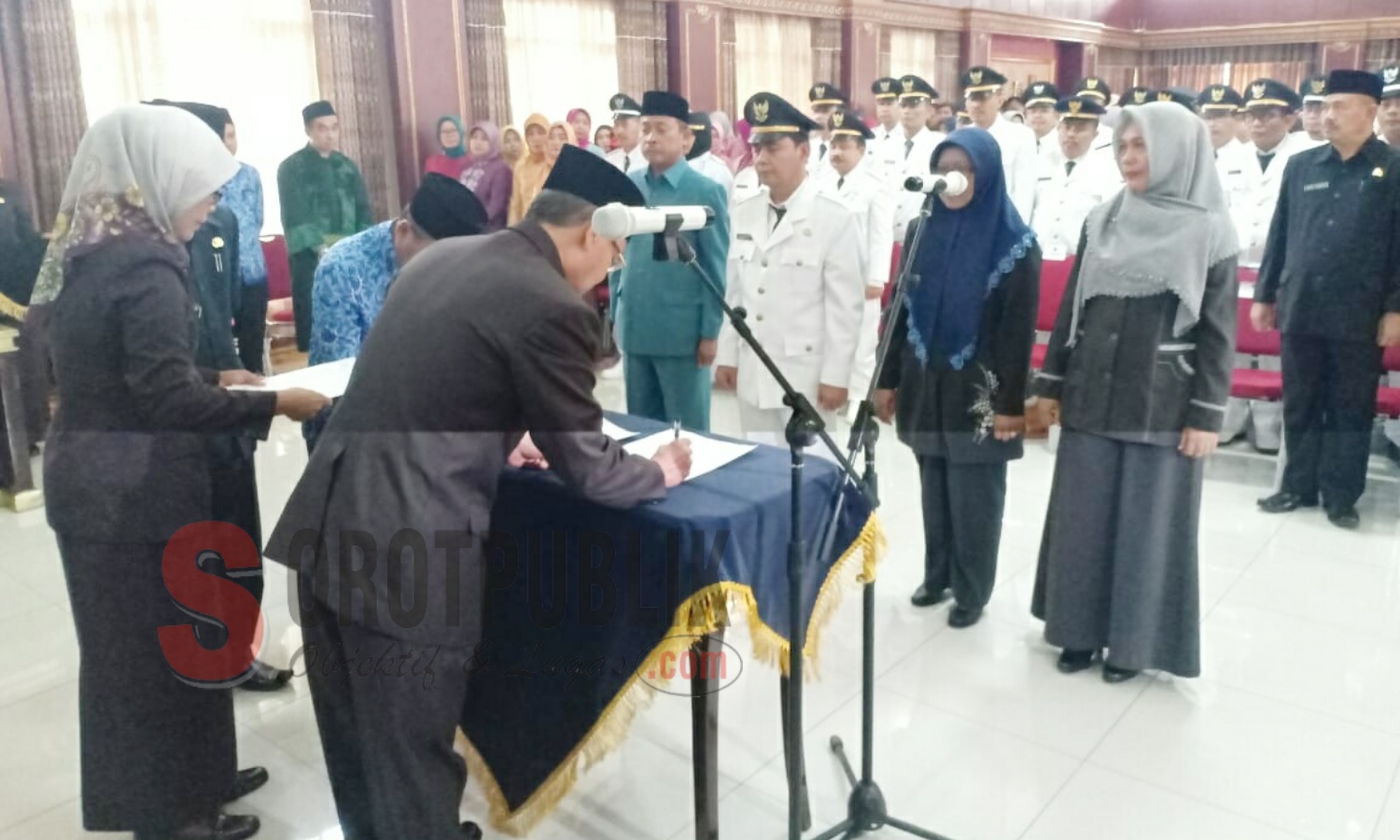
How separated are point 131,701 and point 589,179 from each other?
129 centimetres

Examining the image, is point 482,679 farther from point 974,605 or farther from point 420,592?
point 974,605

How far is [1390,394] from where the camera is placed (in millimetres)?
3928

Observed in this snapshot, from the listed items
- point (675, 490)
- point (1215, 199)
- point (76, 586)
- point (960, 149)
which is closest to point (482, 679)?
point (675, 490)

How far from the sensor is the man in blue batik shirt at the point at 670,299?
3404mm

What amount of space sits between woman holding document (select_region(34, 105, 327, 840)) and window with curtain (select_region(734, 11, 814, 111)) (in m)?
8.73

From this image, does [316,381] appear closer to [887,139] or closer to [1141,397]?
[1141,397]

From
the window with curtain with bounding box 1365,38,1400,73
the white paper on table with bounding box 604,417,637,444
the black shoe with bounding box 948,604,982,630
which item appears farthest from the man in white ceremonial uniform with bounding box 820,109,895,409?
the window with curtain with bounding box 1365,38,1400,73

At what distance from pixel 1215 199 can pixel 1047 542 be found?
0.99 metres

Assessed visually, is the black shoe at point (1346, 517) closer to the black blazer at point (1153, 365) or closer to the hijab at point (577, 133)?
the black blazer at point (1153, 365)

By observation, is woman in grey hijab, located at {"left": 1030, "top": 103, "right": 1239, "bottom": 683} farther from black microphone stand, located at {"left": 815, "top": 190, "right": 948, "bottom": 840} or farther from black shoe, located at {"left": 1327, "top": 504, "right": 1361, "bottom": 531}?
black shoe, located at {"left": 1327, "top": 504, "right": 1361, "bottom": 531}

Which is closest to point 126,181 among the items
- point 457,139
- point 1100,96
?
point 457,139

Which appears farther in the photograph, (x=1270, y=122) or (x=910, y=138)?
(x=910, y=138)

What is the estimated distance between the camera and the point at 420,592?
1.60 m

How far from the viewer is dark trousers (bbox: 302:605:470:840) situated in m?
1.66
